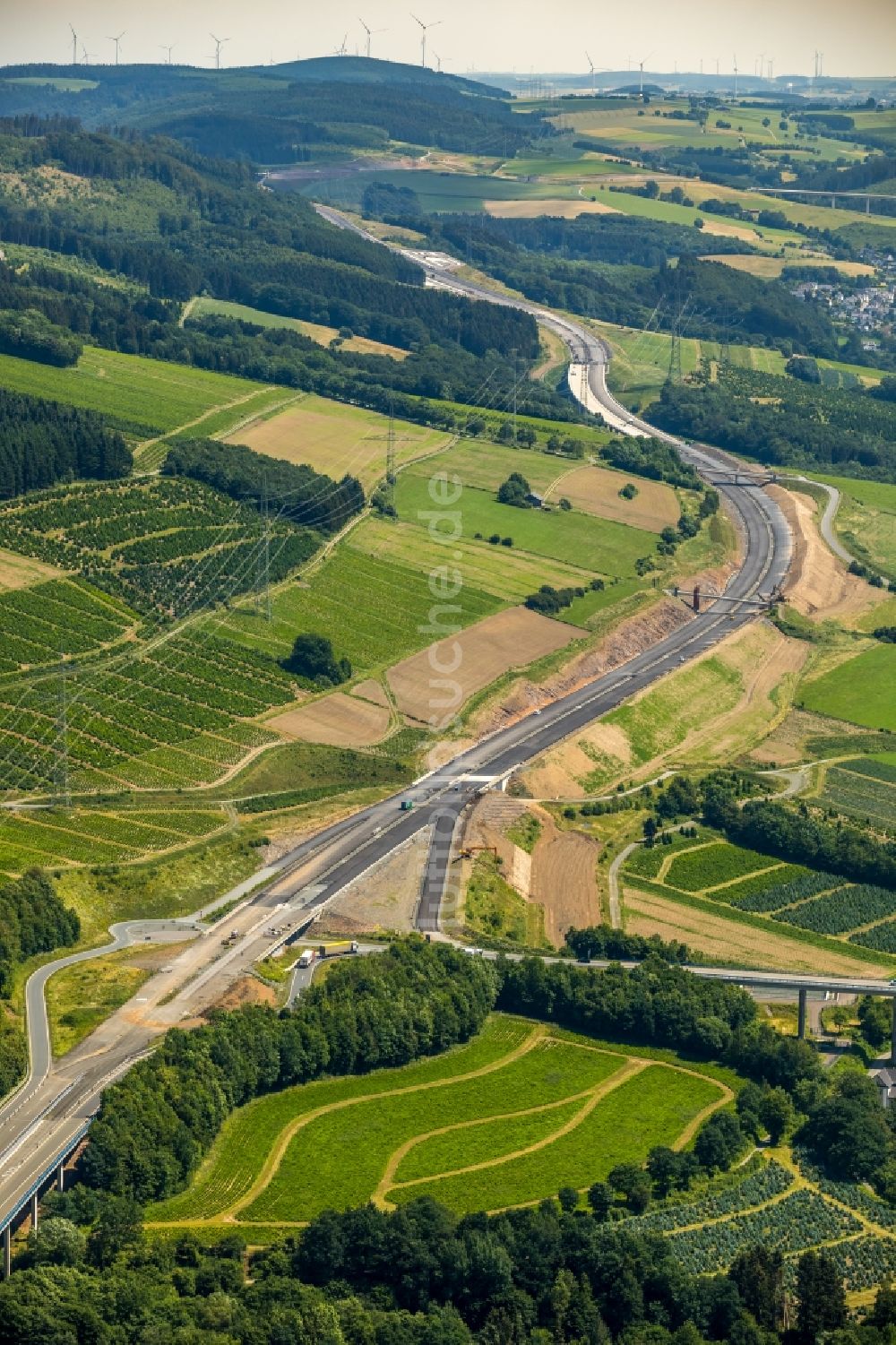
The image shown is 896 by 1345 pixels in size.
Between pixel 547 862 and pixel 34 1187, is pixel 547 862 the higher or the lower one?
the lower one

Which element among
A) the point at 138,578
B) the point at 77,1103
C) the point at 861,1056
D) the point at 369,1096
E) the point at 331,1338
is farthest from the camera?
the point at 138,578

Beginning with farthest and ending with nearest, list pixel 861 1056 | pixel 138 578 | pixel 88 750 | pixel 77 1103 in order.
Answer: pixel 138 578 < pixel 88 750 < pixel 861 1056 < pixel 77 1103

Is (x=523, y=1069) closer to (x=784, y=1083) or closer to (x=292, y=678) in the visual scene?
(x=784, y=1083)

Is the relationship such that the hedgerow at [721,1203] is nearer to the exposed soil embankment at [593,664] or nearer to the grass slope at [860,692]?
the exposed soil embankment at [593,664]

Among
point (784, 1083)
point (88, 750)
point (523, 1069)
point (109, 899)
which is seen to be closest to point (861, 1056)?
point (784, 1083)

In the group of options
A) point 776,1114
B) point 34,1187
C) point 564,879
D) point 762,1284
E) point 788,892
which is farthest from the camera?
point 788,892

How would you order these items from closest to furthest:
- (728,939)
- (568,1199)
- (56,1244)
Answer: (56,1244) → (568,1199) → (728,939)

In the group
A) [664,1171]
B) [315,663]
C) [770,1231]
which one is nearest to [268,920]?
[664,1171]

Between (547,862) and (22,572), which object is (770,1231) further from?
(22,572)
